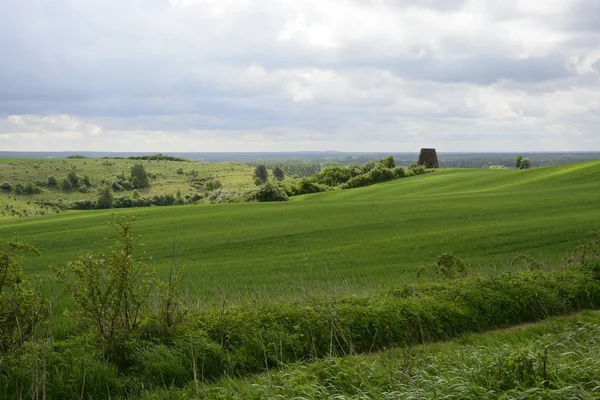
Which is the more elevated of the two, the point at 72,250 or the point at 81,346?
the point at 81,346

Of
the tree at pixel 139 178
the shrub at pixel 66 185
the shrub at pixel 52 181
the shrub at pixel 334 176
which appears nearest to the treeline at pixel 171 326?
the shrub at pixel 334 176

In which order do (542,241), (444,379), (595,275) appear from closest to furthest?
1. (444,379)
2. (595,275)
3. (542,241)

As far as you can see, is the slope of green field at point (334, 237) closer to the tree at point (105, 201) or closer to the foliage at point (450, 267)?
the foliage at point (450, 267)

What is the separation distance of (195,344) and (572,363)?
7.29 meters

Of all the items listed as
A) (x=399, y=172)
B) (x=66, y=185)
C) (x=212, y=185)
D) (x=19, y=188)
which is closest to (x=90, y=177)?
(x=66, y=185)

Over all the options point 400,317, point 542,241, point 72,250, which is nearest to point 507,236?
point 542,241

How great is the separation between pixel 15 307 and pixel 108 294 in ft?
5.80

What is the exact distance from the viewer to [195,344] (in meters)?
10.8

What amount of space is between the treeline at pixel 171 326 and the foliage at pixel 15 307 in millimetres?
21

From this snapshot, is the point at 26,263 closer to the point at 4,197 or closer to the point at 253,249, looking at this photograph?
the point at 253,249

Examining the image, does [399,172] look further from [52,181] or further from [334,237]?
[52,181]

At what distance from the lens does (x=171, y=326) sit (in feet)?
37.5

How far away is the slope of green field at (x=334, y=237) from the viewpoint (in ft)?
79.3

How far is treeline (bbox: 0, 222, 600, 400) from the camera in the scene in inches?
387
